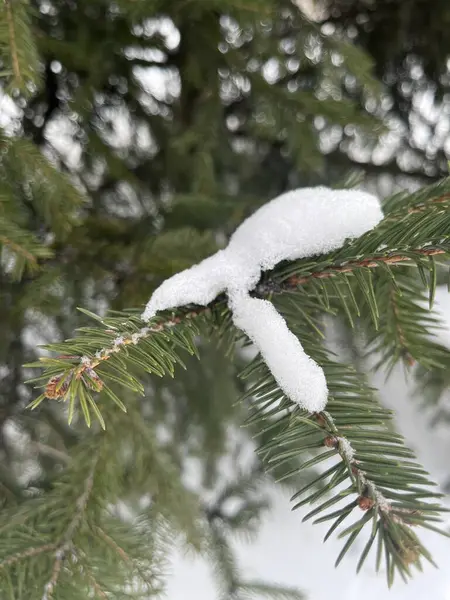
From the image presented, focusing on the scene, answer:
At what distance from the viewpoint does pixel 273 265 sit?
54 centimetres

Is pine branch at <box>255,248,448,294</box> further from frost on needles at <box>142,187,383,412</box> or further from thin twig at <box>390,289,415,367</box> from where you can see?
thin twig at <box>390,289,415,367</box>

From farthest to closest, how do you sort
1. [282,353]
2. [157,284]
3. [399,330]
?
1. [157,284]
2. [399,330]
3. [282,353]

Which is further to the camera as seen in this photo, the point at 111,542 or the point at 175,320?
the point at 111,542

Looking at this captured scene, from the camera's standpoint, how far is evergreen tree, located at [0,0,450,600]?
44 cm

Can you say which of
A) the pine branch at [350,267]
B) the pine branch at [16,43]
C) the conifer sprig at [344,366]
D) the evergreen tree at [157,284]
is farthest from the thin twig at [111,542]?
the pine branch at [16,43]

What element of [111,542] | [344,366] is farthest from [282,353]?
[111,542]

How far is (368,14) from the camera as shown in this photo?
1338 millimetres

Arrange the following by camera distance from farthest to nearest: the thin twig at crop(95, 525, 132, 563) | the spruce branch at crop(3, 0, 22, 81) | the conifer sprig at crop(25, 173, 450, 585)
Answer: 1. the thin twig at crop(95, 525, 132, 563)
2. the spruce branch at crop(3, 0, 22, 81)
3. the conifer sprig at crop(25, 173, 450, 585)

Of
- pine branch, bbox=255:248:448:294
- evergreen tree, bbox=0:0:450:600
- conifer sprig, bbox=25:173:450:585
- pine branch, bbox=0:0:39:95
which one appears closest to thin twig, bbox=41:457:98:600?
evergreen tree, bbox=0:0:450:600

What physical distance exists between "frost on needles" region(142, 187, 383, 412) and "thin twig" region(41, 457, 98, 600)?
0.36 m

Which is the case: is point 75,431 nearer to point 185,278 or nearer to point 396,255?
point 185,278

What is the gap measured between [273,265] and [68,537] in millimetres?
457

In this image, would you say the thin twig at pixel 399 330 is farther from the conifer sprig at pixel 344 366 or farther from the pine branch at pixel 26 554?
the pine branch at pixel 26 554

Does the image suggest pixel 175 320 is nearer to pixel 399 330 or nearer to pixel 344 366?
pixel 344 366
